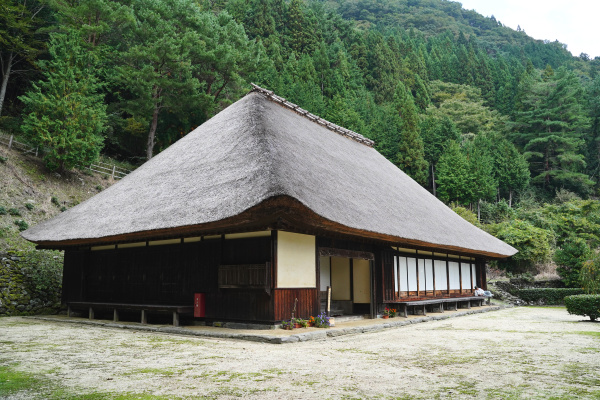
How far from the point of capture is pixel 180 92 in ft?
89.1

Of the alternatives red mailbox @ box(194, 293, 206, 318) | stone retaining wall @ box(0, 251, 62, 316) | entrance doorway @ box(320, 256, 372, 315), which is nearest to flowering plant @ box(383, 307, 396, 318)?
entrance doorway @ box(320, 256, 372, 315)

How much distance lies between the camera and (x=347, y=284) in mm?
14289

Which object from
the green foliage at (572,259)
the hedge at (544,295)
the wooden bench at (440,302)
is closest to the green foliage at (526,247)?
the green foliage at (572,259)

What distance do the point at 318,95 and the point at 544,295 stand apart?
2495 cm

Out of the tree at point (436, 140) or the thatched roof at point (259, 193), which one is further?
the tree at point (436, 140)

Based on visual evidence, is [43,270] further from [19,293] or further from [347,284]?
[347,284]

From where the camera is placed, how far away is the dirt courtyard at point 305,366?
173 inches

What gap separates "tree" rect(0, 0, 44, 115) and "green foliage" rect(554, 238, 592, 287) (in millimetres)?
30721

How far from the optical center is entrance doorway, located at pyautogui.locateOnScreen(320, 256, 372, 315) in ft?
45.2

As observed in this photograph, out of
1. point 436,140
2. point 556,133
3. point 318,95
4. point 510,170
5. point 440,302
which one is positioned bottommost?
point 440,302

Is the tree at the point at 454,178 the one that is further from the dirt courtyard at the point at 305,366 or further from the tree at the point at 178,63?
the dirt courtyard at the point at 305,366

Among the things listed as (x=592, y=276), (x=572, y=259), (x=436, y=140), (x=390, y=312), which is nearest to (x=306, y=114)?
(x=390, y=312)

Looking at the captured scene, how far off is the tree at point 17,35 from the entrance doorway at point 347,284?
21.3m

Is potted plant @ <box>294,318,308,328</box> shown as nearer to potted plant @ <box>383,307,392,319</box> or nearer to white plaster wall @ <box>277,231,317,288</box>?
white plaster wall @ <box>277,231,317,288</box>
